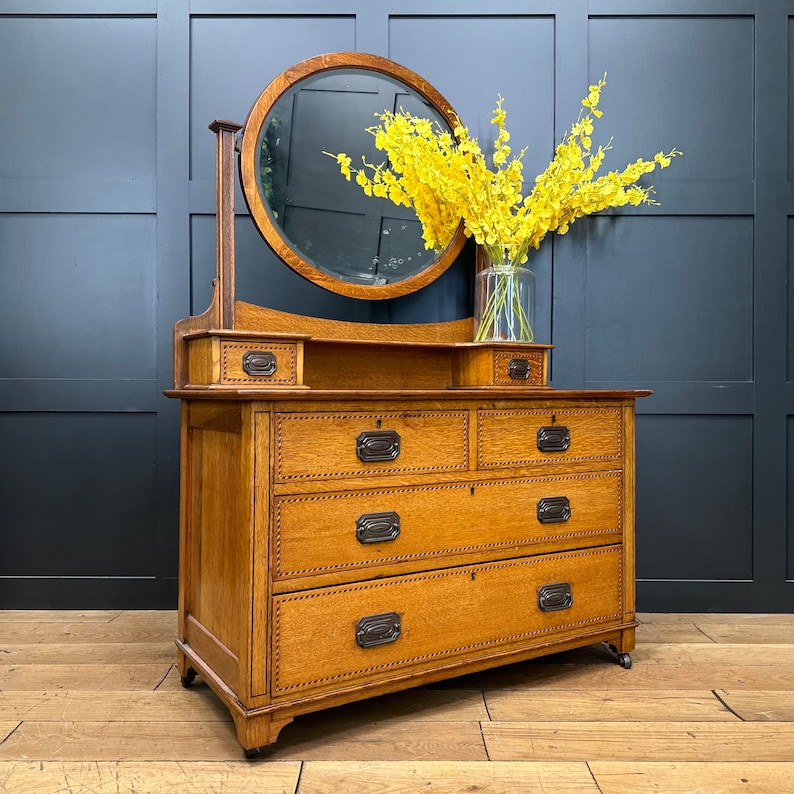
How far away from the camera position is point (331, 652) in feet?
4.94

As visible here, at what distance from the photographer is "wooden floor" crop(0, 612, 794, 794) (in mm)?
1351

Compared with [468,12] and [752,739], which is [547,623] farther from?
[468,12]

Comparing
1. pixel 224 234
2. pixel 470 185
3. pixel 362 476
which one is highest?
pixel 470 185

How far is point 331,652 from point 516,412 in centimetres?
76

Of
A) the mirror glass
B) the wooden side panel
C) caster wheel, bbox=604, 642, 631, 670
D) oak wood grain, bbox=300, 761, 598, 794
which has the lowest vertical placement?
oak wood grain, bbox=300, 761, 598, 794

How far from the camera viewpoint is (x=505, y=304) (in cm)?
204

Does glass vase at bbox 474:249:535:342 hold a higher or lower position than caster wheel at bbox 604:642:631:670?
higher

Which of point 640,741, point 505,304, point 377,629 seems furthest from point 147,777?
point 505,304

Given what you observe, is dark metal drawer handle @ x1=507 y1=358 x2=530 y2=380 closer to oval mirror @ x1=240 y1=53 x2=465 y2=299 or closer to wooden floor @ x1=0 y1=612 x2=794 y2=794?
oval mirror @ x1=240 y1=53 x2=465 y2=299

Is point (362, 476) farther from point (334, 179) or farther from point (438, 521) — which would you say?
point (334, 179)

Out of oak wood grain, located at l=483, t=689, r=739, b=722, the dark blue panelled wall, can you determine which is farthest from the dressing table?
the dark blue panelled wall

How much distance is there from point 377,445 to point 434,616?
45 centimetres

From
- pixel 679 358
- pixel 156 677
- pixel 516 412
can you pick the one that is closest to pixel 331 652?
pixel 156 677

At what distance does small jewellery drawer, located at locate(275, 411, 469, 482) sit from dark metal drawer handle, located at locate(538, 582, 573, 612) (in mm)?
438
